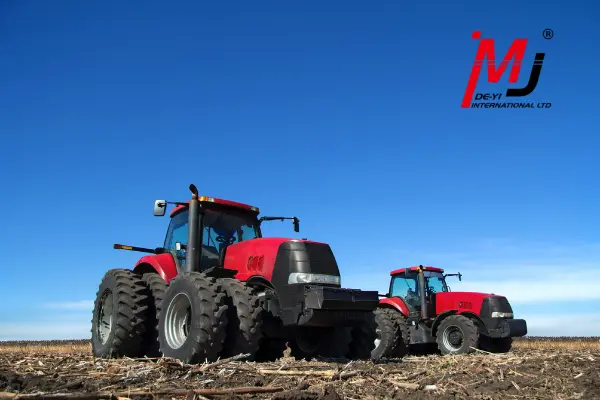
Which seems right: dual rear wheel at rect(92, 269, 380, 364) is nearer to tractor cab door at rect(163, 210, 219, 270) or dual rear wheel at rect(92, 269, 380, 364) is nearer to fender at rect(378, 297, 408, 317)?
tractor cab door at rect(163, 210, 219, 270)

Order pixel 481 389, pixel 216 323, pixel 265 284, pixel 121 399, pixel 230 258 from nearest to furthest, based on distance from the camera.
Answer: pixel 121 399 < pixel 481 389 < pixel 216 323 < pixel 265 284 < pixel 230 258

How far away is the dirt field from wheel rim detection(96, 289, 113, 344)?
254 cm

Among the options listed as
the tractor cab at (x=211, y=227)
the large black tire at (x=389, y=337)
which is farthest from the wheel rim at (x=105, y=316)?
the large black tire at (x=389, y=337)

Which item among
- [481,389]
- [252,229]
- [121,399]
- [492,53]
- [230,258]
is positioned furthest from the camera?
[492,53]

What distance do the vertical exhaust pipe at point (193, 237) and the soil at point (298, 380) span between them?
6.05 ft

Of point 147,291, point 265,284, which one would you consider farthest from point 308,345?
point 147,291

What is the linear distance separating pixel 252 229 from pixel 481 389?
5341mm

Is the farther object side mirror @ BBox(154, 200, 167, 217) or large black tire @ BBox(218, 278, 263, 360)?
side mirror @ BBox(154, 200, 167, 217)

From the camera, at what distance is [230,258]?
9289 millimetres

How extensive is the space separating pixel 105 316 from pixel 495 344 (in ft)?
33.4

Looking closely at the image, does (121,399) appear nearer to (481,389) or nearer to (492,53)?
(481,389)

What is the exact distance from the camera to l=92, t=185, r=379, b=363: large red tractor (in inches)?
295

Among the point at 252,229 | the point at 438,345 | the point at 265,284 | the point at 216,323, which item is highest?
the point at 252,229

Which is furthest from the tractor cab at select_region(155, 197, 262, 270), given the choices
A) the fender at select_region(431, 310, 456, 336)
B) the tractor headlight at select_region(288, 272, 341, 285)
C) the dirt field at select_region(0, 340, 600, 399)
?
the fender at select_region(431, 310, 456, 336)
